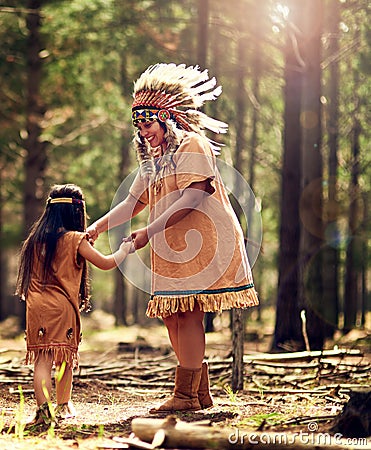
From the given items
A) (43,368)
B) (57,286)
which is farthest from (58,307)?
(43,368)

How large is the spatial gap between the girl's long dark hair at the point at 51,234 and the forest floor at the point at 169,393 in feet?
2.84

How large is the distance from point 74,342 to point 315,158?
243 inches

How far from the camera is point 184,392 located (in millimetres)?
5062

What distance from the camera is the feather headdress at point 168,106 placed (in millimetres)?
5227

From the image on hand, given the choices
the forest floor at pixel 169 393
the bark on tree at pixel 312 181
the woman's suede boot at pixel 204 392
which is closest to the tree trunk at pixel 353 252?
the bark on tree at pixel 312 181

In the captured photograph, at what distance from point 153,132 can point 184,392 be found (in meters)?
1.77

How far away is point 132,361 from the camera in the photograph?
793 cm

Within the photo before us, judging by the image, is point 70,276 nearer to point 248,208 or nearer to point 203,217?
point 203,217

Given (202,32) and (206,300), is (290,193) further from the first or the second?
(206,300)

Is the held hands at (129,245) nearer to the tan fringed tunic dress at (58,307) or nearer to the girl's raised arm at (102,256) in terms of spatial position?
the girl's raised arm at (102,256)

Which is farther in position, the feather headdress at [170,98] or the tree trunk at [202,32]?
the tree trunk at [202,32]

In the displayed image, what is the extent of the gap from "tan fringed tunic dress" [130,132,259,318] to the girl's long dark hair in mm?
556

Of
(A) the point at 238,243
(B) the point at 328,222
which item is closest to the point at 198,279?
(A) the point at 238,243

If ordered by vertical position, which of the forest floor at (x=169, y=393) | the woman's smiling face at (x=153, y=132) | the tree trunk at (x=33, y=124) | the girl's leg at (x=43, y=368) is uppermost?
the tree trunk at (x=33, y=124)
